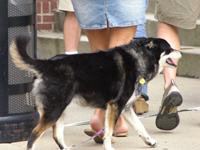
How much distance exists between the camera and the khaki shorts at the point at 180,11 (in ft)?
13.5

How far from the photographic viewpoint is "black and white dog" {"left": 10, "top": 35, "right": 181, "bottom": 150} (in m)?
3.00

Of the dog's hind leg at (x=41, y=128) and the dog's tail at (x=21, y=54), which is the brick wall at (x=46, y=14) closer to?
the dog's tail at (x=21, y=54)

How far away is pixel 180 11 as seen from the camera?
4117mm

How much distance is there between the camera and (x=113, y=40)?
143 inches

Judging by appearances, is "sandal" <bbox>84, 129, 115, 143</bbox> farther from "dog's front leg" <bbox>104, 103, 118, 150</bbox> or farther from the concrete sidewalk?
"dog's front leg" <bbox>104, 103, 118, 150</bbox>

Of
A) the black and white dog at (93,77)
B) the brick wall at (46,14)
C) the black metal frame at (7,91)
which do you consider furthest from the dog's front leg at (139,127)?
the brick wall at (46,14)

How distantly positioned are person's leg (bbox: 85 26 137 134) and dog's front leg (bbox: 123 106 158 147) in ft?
0.74

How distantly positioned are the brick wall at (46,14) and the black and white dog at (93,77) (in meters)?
5.51

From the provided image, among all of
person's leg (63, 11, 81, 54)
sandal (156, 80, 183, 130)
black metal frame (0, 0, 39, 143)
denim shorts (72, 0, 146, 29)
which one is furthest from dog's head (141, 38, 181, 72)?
person's leg (63, 11, 81, 54)

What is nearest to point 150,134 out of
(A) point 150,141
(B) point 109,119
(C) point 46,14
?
(A) point 150,141

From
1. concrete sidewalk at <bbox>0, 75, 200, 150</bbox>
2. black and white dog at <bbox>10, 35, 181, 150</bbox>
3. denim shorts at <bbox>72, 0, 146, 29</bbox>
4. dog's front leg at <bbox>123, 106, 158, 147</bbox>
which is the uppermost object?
denim shorts at <bbox>72, 0, 146, 29</bbox>

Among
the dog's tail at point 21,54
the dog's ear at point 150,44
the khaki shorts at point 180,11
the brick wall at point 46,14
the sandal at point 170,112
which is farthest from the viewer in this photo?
→ the brick wall at point 46,14

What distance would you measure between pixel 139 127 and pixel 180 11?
55.3 inches

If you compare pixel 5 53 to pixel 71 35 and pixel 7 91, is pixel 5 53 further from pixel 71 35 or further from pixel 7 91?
pixel 71 35
